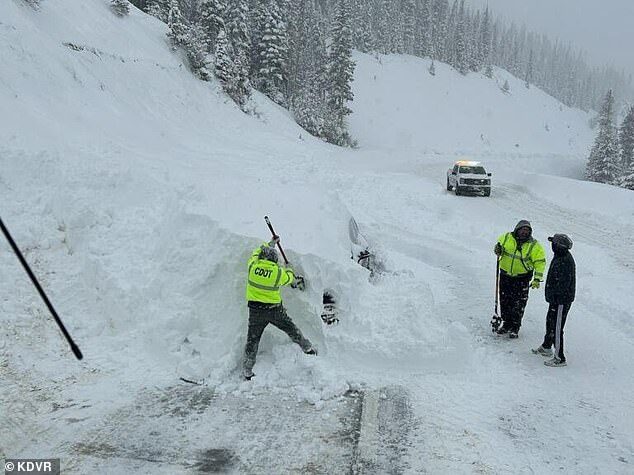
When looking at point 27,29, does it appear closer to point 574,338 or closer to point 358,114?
point 574,338

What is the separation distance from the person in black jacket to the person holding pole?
3.77 m

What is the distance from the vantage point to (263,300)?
6.20 meters

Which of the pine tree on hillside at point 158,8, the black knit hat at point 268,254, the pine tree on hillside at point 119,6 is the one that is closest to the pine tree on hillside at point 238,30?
the pine tree on hillside at point 158,8

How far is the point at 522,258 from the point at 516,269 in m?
0.21

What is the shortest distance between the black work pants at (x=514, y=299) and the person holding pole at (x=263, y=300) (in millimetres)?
3687

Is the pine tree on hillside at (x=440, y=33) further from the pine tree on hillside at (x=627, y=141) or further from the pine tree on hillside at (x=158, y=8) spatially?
the pine tree on hillside at (x=158, y=8)

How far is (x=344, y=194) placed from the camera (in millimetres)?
20391

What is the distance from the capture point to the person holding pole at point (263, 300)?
617cm

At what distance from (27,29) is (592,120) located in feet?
356

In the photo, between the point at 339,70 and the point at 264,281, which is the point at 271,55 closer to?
the point at 339,70

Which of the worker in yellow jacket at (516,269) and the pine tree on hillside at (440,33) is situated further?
the pine tree on hillside at (440,33)

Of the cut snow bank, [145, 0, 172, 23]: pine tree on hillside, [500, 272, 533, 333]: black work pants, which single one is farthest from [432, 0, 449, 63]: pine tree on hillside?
[500, 272, 533, 333]: black work pants

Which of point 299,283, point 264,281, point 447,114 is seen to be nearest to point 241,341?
point 264,281

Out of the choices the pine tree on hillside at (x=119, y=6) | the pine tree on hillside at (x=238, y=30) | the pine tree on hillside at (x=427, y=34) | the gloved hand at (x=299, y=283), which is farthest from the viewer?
the pine tree on hillside at (x=427, y=34)
